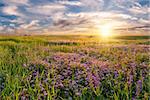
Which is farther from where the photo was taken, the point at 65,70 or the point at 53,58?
the point at 53,58

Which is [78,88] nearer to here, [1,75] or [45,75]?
[45,75]

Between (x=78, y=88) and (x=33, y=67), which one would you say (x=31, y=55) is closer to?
(x=33, y=67)

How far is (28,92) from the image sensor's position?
6578 millimetres

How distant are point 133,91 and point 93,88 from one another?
88 centimetres

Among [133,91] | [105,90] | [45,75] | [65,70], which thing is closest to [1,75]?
[45,75]

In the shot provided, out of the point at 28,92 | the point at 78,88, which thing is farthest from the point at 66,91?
the point at 28,92

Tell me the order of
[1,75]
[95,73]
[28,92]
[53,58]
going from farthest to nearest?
[53,58] → [1,75] → [95,73] → [28,92]

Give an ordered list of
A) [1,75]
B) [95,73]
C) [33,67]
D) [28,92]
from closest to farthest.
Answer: [28,92] < [95,73] < [1,75] < [33,67]

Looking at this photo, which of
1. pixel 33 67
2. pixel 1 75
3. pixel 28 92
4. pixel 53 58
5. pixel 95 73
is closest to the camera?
pixel 28 92

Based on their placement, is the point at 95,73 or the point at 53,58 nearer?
the point at 95,73

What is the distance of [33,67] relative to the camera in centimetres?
905

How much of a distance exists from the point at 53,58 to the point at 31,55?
80 centimetres

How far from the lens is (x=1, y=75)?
8117mm

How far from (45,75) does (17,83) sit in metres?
1.50
